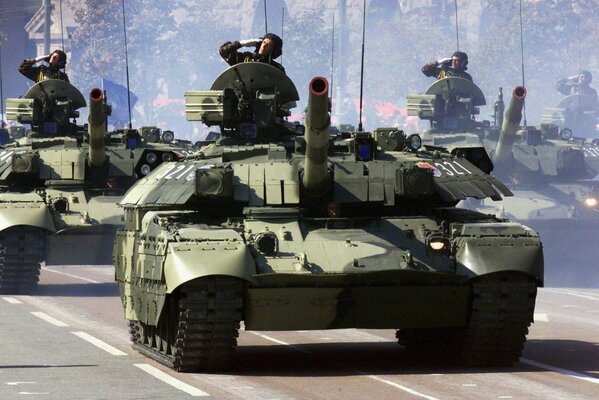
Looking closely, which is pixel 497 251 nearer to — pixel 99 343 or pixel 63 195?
pixel 99 343

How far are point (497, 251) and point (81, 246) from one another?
1472cm

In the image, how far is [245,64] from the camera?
89.7ft

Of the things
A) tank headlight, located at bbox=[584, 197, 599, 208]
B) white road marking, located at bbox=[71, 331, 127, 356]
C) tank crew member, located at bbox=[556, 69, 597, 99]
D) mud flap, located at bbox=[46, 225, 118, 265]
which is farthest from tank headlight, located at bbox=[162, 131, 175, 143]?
tank crew member, located at bbox=[556, 69, 597, 99]

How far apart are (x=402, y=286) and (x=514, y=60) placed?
113107 mm

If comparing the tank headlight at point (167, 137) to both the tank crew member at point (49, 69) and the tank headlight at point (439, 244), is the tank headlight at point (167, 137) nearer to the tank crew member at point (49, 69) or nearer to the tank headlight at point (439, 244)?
the tank crew member at point (49, 69)

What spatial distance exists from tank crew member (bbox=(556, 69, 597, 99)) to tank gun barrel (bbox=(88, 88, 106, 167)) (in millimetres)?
63963

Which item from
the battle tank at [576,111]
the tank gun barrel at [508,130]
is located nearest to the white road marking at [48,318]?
the tank gun barrel at [508,130]

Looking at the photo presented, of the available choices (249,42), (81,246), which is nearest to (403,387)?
(249,42)

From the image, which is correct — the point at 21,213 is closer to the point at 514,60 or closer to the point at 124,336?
the point at 124,336

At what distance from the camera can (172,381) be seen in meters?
20.8

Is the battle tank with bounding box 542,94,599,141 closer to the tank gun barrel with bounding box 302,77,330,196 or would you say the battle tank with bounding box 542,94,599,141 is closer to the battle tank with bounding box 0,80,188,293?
the battle tank with bounding box 0,80,188,293

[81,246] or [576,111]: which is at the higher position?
[576,111]

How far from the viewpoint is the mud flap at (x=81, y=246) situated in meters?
35.2

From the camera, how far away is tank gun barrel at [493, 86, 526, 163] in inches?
1723
